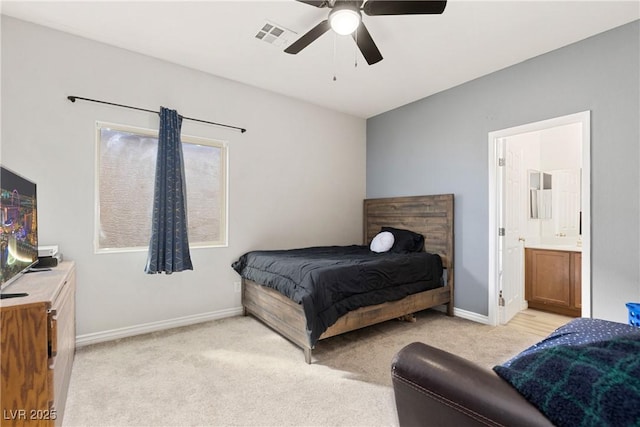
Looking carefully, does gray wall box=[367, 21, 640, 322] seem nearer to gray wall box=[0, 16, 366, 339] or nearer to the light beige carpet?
the light beige carpet

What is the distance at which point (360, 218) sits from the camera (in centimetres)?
474

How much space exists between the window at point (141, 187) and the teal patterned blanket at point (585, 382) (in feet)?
10.4

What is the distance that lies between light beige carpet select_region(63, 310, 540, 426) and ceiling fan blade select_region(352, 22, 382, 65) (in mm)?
2128

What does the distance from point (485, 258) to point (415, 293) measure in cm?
88

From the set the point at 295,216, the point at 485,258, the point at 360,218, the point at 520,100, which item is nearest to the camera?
the point at 520,100

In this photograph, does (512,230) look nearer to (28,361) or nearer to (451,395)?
(451,395)

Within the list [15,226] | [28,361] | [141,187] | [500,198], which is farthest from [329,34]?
[28,361]

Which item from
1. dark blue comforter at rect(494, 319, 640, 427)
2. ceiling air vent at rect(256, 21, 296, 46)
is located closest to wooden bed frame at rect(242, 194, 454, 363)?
dark blue comforter at rect(494, 319, 640, 427)

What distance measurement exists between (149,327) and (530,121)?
13.8 feet

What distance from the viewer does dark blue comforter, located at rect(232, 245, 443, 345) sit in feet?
7.87

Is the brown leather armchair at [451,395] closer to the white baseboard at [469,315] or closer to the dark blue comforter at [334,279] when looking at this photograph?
the dark blue comforter at [334,279]

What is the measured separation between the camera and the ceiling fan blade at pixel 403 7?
5.76ft

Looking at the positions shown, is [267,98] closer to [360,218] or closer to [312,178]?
[312,178]

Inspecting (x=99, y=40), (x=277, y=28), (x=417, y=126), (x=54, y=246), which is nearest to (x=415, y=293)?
(x=417, y=126)
